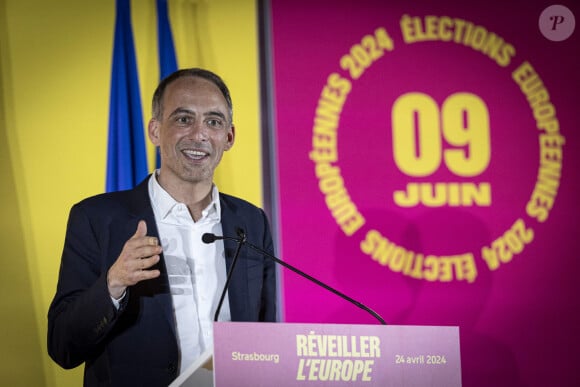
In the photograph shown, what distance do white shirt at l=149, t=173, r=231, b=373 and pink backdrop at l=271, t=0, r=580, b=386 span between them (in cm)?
47

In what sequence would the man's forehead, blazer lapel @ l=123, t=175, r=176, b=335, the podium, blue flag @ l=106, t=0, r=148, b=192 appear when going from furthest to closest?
blue flag @ l=106, t=0, r=148, b=192, the man's forehead, blazer lapel @ l=123, t=175, r=176, b=335, the podium

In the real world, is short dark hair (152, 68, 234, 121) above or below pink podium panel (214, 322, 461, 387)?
above

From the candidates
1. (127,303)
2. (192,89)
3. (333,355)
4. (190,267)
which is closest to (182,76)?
(192,89)

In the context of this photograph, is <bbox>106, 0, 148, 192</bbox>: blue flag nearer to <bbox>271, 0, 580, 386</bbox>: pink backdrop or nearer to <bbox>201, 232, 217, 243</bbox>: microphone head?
<bbox>271, 0, 580, 386</bbox>: pink backdrop

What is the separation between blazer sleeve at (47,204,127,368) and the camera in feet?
6.35

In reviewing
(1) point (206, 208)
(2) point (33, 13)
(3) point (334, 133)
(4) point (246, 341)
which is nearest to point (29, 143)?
(2) point (33, 13)

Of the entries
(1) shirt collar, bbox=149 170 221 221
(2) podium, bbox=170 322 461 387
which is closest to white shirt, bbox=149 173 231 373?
(1) shirt collar, bbox=149 170 221 221

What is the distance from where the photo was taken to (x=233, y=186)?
2.80 m

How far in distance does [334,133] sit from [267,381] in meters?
1.64

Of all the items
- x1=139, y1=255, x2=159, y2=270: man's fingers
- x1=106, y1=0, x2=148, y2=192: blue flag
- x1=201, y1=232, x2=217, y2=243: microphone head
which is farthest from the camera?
x1=106, y1=0, x2=148, y2=192: blue flag

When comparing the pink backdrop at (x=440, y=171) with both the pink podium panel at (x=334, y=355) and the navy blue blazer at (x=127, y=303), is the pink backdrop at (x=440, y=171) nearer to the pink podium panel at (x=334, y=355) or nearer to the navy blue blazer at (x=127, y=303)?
the navy blue blazer at (x=127, y=303)

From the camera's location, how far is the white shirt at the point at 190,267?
2.41 m

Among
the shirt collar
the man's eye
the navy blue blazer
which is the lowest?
the navy blue blazer

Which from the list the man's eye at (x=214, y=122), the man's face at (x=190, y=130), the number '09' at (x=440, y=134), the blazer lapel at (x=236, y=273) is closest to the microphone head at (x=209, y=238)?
the blazer lapel at (x=236, y=273)
